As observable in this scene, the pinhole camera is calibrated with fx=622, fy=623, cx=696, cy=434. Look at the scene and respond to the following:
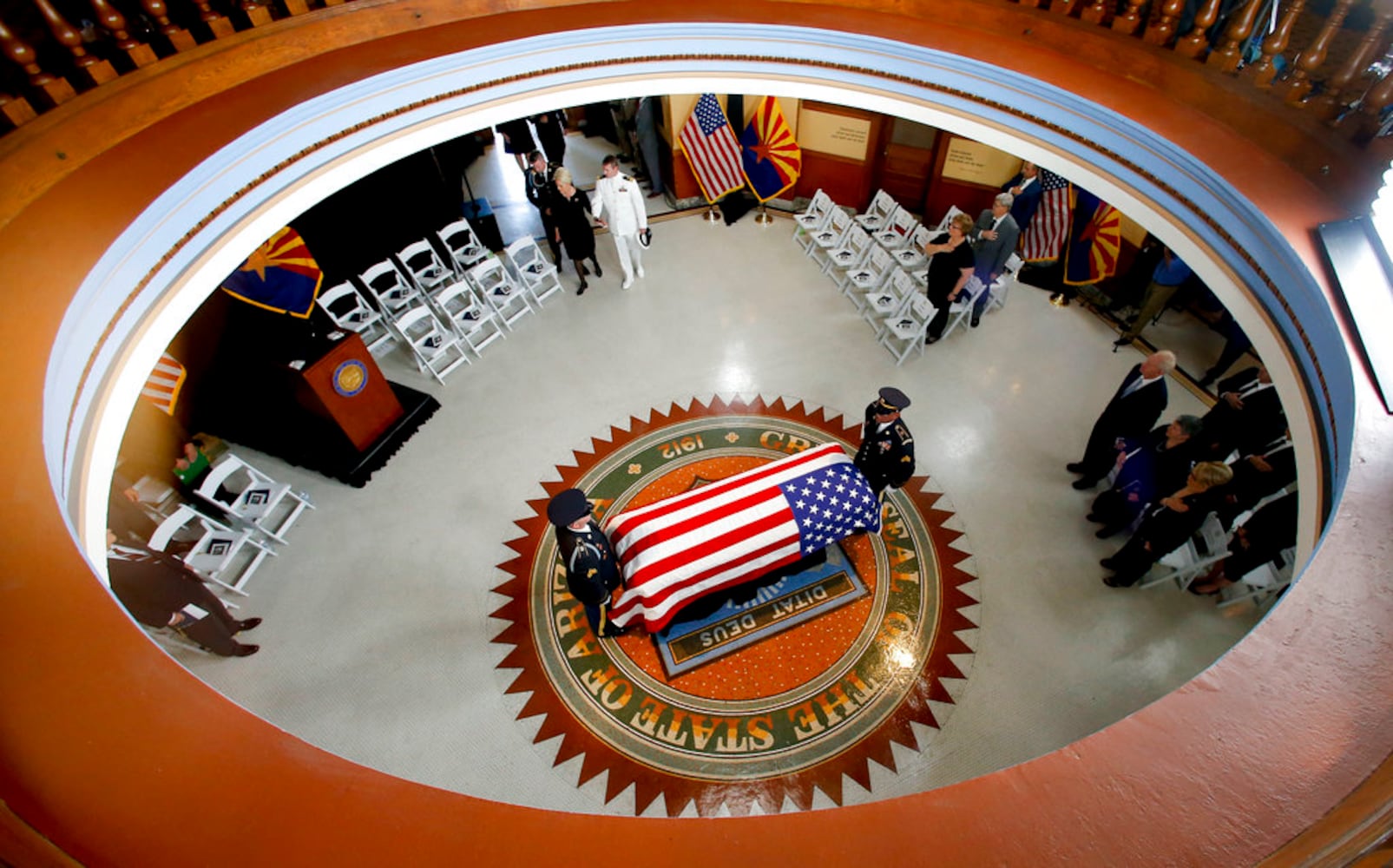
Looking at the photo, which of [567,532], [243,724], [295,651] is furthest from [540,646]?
[243,724]

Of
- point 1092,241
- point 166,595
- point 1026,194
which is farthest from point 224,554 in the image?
point 1092,241

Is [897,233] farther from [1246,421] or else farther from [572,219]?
[1246,421]

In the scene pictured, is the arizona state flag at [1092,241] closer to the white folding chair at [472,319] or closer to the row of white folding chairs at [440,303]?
the row of white folding chairs at [440,303]

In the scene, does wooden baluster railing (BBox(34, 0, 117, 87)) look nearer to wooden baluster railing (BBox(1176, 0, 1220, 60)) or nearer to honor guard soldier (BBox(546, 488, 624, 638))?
honor guard soldier (BBox(546, 488, 624, 638))

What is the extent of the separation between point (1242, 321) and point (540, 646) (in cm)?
532

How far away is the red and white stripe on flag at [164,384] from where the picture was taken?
17.8 feet

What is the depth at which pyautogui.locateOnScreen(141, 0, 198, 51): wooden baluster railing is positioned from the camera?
157 inches

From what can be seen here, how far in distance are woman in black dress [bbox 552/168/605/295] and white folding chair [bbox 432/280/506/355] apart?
4.24ft

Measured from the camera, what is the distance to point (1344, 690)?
5.35 feet

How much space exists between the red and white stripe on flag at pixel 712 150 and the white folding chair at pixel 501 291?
3.07 metres

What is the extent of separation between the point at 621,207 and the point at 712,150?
2.08 metres

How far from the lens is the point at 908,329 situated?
720 cm

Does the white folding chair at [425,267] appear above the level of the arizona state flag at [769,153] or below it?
below

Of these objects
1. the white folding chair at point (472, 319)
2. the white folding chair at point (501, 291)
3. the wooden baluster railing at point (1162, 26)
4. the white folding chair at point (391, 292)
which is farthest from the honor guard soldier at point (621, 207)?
the wooden baluster railing at point (1162, 26)
